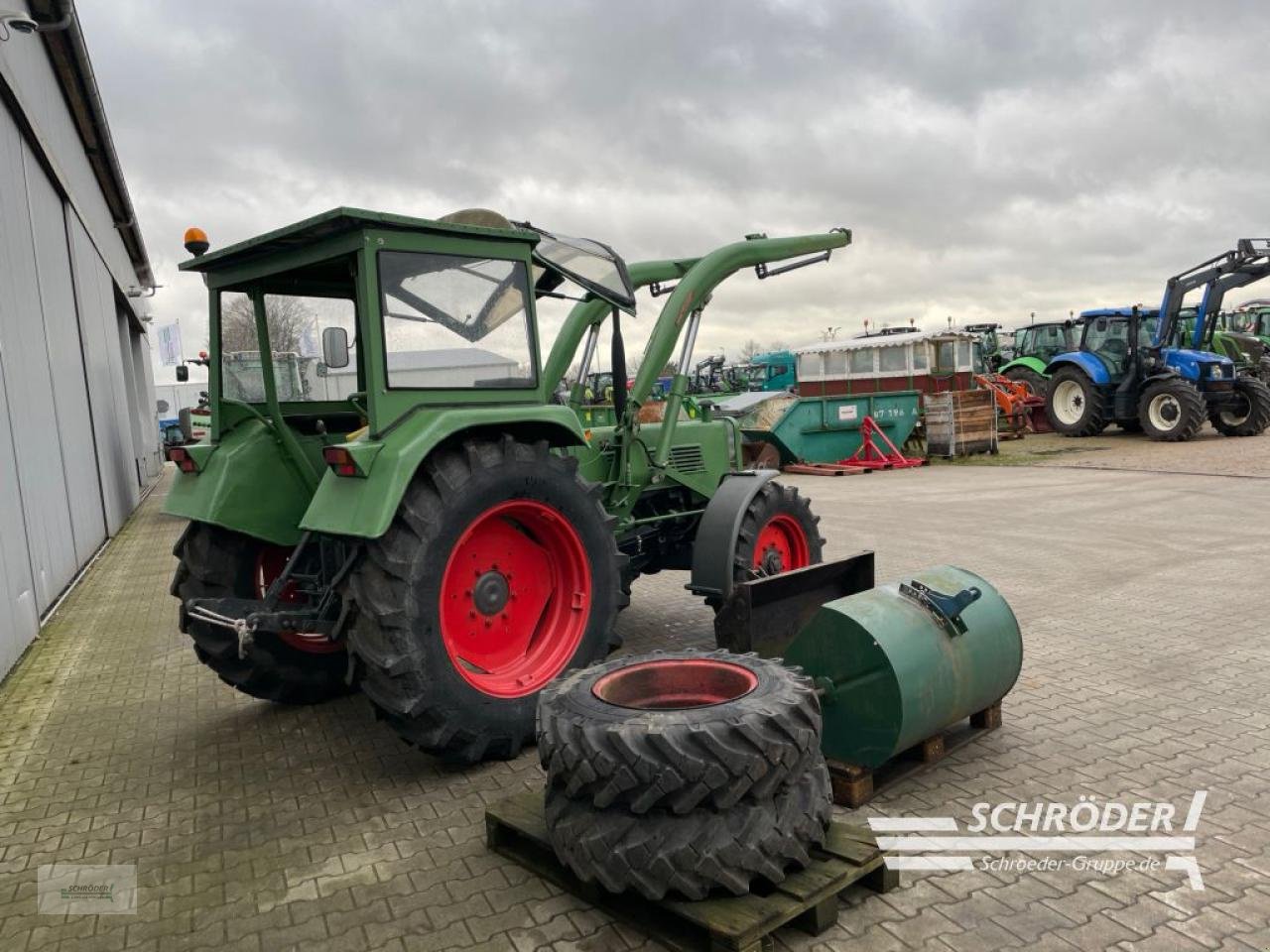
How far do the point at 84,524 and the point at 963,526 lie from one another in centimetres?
966

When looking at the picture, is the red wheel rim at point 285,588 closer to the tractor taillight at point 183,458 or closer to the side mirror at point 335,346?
the tractor taillight at point 183,458

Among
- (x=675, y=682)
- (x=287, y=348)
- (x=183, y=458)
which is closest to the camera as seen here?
(x=675, y=682)

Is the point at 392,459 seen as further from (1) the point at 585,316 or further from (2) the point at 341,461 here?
(1) the point at 585,316

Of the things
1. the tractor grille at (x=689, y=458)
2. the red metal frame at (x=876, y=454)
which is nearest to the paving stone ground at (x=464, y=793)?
the tractor grille at (x=689, y=458)

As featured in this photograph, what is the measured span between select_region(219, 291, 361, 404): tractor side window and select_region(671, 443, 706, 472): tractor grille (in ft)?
6.80

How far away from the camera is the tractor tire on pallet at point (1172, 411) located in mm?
16750

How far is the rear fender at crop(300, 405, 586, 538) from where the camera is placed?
135 inches

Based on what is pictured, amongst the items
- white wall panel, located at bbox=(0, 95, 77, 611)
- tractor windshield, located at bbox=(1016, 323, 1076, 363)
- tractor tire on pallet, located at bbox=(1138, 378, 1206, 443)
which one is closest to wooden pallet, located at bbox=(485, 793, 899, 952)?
white wall panel, located at bbox=(0, 95, 77, 611)

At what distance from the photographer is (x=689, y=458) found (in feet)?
19.3

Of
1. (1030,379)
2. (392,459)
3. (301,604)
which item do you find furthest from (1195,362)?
(392,459)

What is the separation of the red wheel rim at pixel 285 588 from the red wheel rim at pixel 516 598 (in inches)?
37.9

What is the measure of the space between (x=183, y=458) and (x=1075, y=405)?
62.5 ft

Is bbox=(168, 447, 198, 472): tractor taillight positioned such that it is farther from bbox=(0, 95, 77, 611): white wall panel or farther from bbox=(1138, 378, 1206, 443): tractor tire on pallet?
bbox=(1138, 378, 1206, 443): tractor tire on pallet

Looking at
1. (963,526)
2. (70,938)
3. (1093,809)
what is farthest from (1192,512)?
(70,938)
